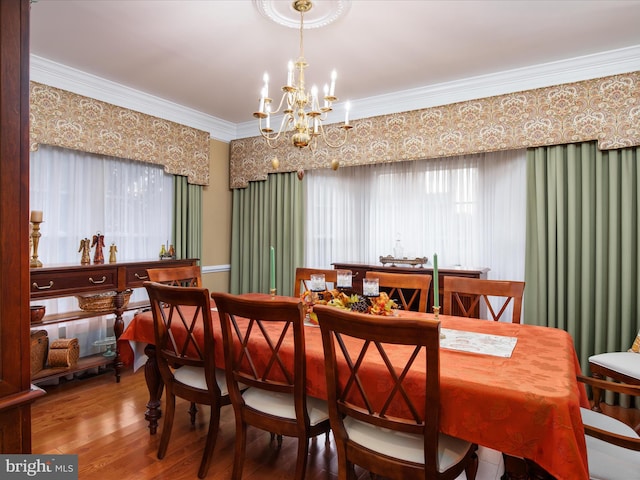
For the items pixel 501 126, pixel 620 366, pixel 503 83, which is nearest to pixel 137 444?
pixel 620 366

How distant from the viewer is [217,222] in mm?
4961

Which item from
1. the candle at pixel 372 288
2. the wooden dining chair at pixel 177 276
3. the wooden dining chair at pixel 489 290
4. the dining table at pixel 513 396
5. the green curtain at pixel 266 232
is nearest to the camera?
the dining table at pixel 513 396

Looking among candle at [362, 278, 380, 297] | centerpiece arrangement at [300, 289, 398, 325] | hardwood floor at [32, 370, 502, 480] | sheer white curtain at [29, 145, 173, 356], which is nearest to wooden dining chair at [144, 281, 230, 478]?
hardwood floor at [32, 370, 502, 480]

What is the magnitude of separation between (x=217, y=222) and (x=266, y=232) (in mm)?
697

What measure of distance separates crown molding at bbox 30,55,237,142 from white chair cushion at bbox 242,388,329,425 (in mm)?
3139

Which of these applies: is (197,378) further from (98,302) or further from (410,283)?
(98,302)

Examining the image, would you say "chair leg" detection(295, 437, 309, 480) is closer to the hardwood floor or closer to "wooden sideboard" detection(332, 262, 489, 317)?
the hardwood floor

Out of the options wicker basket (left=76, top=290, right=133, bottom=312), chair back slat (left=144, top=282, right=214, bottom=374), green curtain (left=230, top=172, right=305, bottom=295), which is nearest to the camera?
chair back slat (left=144, top=282, right=214, bottom=374)

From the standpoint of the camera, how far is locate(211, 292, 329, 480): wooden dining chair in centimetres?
158

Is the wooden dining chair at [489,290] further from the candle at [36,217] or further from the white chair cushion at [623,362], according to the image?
the candle at [36,217]

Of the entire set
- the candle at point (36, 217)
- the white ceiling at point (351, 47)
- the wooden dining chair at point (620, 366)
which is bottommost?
the wooden dining chair at point (620, 366)

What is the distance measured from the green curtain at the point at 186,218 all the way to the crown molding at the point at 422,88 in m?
0.75

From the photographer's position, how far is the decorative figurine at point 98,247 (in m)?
3.42

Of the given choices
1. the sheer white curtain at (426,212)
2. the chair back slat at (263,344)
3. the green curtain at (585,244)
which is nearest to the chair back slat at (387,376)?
the chair back slat at (263,344)
